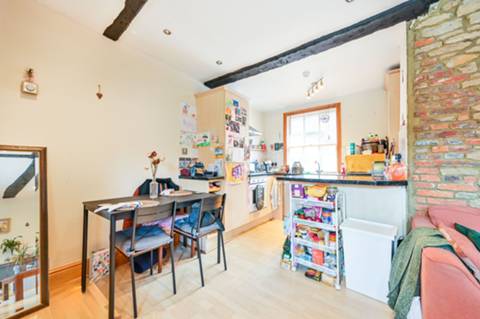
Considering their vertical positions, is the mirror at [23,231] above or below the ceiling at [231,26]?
below

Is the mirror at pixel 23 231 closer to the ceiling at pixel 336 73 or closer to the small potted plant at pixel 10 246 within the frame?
the small potted plant at pixel 10 246

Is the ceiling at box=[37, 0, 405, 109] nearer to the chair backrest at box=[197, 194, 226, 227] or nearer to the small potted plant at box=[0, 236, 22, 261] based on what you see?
the chair backrest at box=[197, 194, 226, 227]

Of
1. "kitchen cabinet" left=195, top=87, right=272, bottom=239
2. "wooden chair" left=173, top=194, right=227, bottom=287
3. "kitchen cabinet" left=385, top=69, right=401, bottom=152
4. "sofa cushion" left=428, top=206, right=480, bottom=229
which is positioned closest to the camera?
"sofa cushion" left=428, top=206, right=480, bottom=229

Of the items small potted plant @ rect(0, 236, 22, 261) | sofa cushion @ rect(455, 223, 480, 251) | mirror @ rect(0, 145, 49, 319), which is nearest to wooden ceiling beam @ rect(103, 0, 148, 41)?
mirror @ rect(0, 145, 49, 319)

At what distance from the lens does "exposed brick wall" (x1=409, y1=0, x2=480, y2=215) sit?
1.67m

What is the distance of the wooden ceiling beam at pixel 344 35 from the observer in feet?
5.92

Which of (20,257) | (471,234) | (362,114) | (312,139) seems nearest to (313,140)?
(312,139)

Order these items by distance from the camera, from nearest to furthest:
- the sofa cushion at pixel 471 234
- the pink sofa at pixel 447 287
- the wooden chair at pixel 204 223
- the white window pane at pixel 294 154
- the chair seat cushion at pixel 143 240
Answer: the pink sofa at pixel 447 287 → the sofa cushion at pixel 471 234 → the chair seat cushion at pixel 143 240 → the wooden chair at pixel 204 223 → the white window pane at pixel 294 154

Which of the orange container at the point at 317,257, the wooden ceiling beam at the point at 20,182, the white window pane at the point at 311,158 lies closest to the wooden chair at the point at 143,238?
the wooden ceiling beam at the point at 20,182

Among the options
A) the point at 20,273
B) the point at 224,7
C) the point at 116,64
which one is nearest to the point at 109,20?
the point at 116,64

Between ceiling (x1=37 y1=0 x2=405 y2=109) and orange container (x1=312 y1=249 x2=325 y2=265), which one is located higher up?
ceiling (x1=37 y1=0 x2=405 y2=109)

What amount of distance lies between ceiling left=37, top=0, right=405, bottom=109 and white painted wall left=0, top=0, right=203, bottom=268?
0.75 ft

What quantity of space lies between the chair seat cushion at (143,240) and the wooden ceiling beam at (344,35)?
249 cm

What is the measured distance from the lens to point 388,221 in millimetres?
1904
